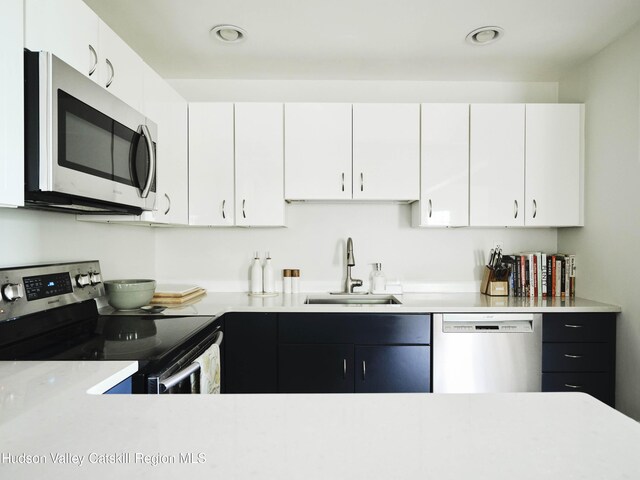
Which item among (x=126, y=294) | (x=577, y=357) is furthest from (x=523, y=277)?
(x=126, y=294)

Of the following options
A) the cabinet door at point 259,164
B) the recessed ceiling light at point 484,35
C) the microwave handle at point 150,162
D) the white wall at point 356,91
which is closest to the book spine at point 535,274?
the white wall at point 356,91

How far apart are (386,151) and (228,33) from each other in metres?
1.16

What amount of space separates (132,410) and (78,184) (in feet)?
2.95

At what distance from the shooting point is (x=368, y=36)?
93.6 inches

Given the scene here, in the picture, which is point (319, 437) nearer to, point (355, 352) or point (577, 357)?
point (355, 352)

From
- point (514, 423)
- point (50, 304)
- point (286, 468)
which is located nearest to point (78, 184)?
point (50, 304)

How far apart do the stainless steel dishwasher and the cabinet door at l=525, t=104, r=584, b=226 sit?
2.45 ft

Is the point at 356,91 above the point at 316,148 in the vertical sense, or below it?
above

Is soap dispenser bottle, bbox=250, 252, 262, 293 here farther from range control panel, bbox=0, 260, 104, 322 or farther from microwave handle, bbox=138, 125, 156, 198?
microwave handle, bbox=138, 125, 156, 198

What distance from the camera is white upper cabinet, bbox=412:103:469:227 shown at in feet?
8.95

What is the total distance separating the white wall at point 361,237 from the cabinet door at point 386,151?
0.33 metres

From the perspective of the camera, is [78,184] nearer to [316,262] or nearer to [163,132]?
[163,132]

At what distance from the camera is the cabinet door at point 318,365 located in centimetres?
241

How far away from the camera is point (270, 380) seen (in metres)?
2.43
